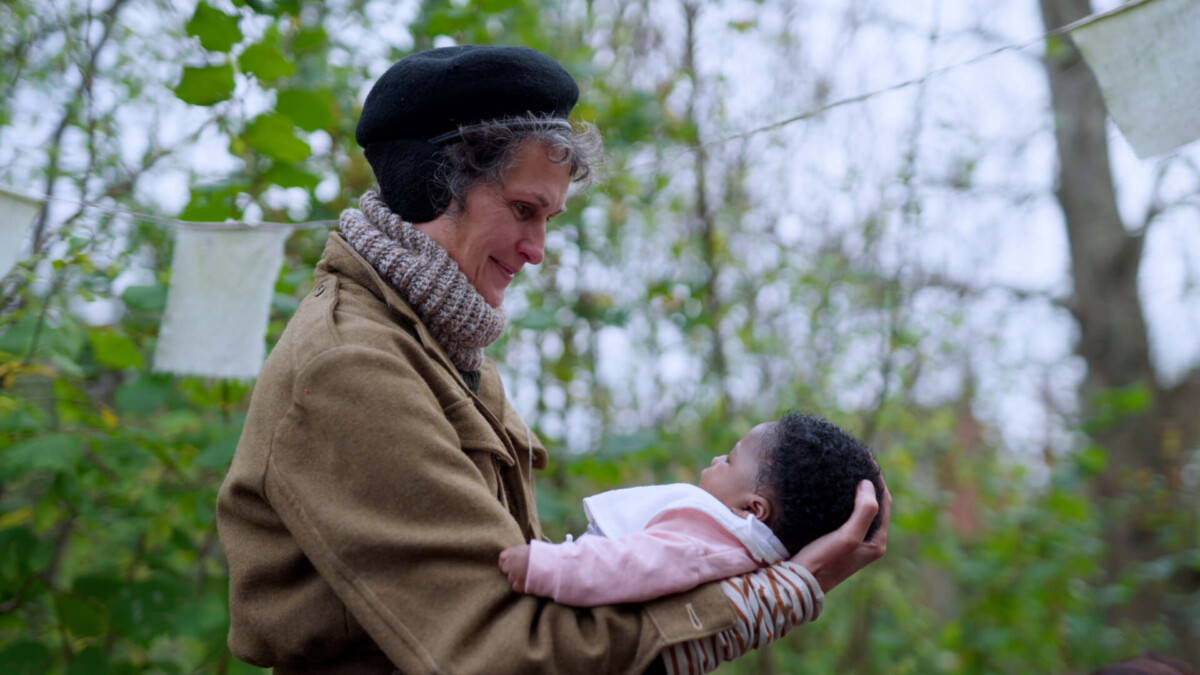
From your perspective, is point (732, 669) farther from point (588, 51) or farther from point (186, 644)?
point (588, 51)

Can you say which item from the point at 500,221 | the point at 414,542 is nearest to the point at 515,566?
the point at 414,542

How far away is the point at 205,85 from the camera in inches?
103

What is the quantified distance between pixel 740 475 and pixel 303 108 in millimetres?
1912

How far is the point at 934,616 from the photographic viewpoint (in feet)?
24.9

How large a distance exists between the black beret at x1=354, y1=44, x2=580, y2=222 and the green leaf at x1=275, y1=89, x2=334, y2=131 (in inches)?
49.3

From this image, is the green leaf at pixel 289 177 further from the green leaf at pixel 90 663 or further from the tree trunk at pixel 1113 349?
the tree trunk at pixel 1113 349

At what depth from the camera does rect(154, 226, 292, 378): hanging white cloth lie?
2629mm

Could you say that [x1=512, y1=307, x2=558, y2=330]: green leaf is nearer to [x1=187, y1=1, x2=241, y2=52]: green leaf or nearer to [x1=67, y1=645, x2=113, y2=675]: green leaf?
[x1=187, y1=1, x2=241, y2=52]: green leaf

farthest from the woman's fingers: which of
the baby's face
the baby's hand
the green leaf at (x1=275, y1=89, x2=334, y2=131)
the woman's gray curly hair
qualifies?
the green leaf at (x1=275, y1=89, x2=334, y2=131)

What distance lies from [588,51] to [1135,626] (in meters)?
4.96

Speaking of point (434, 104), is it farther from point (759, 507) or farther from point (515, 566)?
point (759, 507)


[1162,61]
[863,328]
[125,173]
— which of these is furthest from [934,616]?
[125,173]

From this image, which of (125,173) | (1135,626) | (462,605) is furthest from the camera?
(1135,626)

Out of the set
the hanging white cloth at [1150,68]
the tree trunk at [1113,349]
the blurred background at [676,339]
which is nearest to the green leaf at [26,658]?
the blurred background at [676,339]
